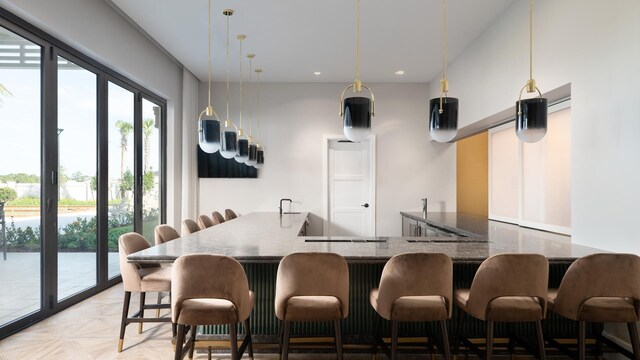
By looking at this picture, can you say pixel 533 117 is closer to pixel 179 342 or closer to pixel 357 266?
pixel 357 266

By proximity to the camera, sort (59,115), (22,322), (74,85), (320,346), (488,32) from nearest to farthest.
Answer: (320,346), (22,322), (59,115), (74,85), (488,32)

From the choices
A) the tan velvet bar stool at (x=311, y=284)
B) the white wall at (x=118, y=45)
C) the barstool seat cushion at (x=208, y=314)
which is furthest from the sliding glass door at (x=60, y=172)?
the tan velvet bar stool at (x=311, y=284)

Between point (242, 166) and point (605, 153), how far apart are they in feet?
16.3

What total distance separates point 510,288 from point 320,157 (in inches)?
179

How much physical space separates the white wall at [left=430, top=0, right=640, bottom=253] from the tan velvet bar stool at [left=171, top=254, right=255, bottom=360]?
2.46 meters

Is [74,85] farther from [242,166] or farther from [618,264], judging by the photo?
[618,264]

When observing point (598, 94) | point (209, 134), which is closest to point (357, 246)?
point (209, 134)

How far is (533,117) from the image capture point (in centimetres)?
229

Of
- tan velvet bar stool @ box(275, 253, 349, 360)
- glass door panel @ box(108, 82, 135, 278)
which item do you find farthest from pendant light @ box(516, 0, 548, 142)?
glass door panel @ box(108, 82, 135, 278)

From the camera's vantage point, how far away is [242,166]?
241 inches

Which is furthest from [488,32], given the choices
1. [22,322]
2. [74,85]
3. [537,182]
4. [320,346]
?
[22,322]

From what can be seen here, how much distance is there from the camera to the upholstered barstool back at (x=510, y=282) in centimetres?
189

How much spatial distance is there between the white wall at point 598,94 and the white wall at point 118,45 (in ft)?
13.9

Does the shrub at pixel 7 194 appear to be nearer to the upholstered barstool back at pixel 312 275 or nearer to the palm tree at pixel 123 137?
the palm tree at pixel 123 137
